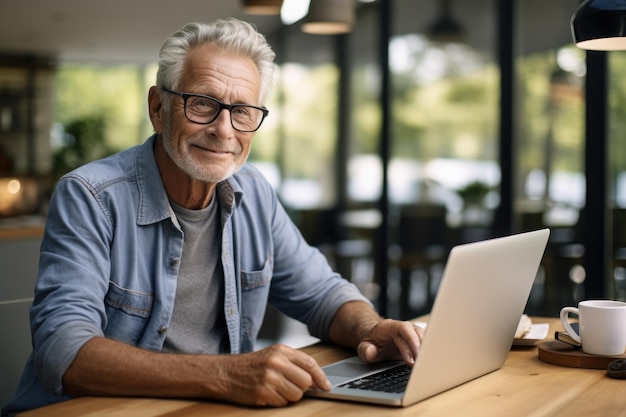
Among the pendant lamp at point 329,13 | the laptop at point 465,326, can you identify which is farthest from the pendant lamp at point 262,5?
the laptop at point 465,326

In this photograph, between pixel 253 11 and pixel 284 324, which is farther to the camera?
pixel 284 324

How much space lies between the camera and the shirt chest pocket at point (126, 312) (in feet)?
6.09

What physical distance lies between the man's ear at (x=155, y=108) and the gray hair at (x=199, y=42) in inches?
1.3

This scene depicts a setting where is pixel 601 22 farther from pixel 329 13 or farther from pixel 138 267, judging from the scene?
pixel 329 13

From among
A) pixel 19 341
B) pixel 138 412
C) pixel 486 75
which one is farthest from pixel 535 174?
pixel 138 412

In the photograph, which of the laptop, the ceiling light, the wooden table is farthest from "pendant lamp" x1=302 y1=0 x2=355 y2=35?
the wooden table

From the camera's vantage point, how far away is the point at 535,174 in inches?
197

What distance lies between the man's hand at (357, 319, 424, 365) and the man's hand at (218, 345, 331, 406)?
298 mm

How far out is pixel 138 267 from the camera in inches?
73.9

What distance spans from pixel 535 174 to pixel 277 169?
9.72 feet

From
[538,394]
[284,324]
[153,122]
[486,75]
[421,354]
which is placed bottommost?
[284,324]

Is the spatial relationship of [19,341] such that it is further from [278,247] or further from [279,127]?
[279,127]

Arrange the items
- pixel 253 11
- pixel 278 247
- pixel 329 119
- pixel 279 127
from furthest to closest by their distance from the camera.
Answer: pixel 279 127 < pixel 329 119 < pixel 253 11 < pixel 278 247

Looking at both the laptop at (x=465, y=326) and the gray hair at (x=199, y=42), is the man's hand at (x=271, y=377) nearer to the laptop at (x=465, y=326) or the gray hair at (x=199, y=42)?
the laptop at (x=465, y=326)
